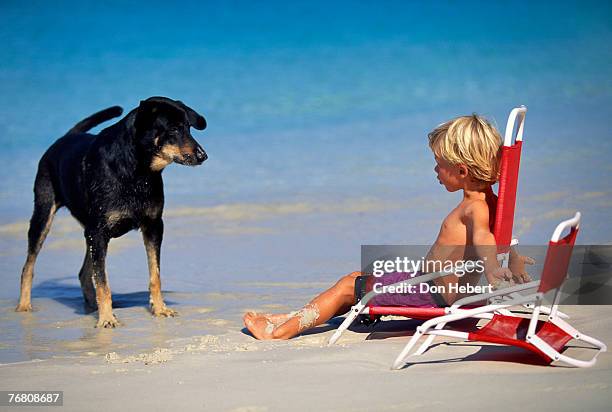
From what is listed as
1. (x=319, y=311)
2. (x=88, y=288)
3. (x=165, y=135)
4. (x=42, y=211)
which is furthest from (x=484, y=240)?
(x=42, y=211)

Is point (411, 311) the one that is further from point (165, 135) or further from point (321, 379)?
point (165, 135)

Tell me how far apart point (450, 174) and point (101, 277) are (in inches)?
104

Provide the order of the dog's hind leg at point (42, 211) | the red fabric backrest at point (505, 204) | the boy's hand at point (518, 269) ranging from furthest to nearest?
the dog's hind leg at point (42, 211) < the boy's hand at point (518, 269) < the red fabric backrest at point (505, 204)

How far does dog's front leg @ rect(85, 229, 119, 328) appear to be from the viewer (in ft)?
17.6

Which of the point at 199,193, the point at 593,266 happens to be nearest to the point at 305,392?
the point at 593,266

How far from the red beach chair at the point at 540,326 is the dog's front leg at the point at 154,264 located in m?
2.68

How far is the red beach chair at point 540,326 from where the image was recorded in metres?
3.30

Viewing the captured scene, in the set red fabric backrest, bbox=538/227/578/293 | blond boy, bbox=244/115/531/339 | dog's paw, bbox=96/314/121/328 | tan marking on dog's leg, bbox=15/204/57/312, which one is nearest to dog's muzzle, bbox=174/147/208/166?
dog's paw, bbox=96/314/121/328

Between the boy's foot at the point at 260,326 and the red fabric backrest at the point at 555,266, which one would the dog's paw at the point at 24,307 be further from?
the red fabric backrest at the point at 555,266

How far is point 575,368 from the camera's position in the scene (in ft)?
10.6

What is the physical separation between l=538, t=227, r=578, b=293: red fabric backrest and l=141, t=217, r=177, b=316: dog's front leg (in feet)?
9.97

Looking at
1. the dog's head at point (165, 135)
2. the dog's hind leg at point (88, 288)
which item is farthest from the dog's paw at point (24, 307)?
the dog's head at point (165, 135)

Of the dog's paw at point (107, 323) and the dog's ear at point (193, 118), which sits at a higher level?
the dog's ear at point (193, 118)

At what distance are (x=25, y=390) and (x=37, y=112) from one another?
1530cm
